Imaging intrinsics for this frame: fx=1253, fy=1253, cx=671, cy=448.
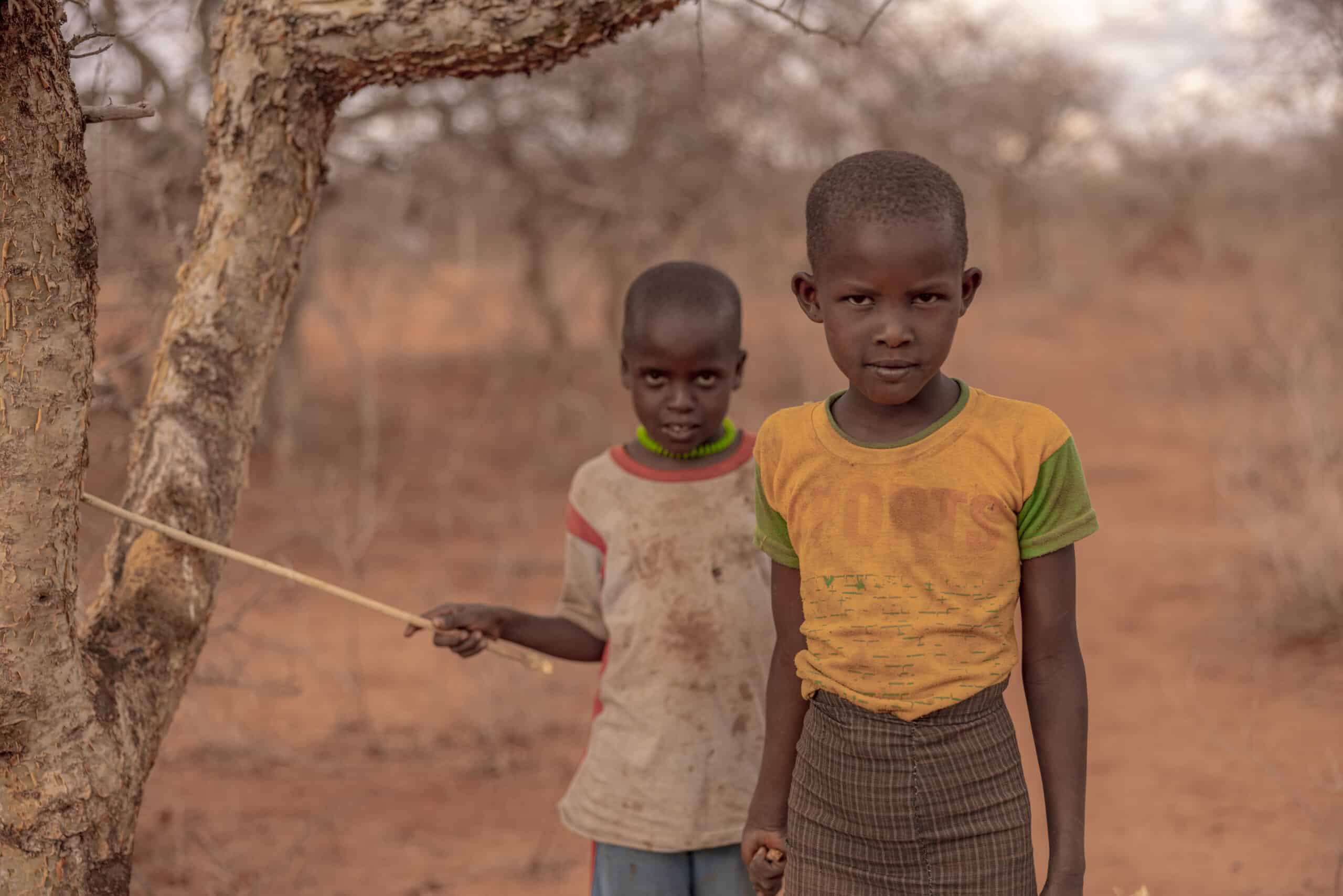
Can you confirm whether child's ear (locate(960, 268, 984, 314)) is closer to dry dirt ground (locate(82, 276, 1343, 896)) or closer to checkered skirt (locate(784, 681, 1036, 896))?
checkered skirt (locate(784, 681, 1036, 896))

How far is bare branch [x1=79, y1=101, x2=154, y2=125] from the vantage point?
1.64 metres

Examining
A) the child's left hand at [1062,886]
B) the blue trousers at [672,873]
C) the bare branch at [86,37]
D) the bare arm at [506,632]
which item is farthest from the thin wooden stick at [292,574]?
the child's left hand at [1062,886]

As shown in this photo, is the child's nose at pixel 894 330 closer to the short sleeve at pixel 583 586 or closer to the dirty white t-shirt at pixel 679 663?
the dirty white t-shirt at pixel 679 663

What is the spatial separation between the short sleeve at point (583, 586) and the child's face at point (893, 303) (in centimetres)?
77

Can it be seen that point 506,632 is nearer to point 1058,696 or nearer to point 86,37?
point 1058,696

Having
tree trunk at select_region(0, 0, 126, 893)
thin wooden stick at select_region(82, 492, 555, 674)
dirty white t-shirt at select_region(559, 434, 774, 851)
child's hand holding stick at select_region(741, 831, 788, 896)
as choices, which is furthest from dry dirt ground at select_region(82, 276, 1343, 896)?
child's hand holding stick at select_region(741, 831, 788, 896)

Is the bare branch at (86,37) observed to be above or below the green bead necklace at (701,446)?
above

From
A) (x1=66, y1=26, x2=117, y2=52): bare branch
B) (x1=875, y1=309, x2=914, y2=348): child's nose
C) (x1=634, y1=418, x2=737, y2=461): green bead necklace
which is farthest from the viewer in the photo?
(x1=634, y1=418, x2=737, y2=461): green bead necklace

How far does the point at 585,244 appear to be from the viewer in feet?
29.1

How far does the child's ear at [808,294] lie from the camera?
4.94 ft

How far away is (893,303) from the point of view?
4.60ft

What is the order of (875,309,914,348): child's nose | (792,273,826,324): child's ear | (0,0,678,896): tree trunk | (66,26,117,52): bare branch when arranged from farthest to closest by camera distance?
1. (66,26,117,52): bare branch
2. (0,0,678,896): tree trunk
3. (792,273,826,324): child's ear
4. (875,309,914,348): child's nose

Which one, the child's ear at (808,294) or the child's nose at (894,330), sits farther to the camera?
the child's ear at (808,294)

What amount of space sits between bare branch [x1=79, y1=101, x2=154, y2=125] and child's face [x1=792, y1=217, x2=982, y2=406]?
92cm
